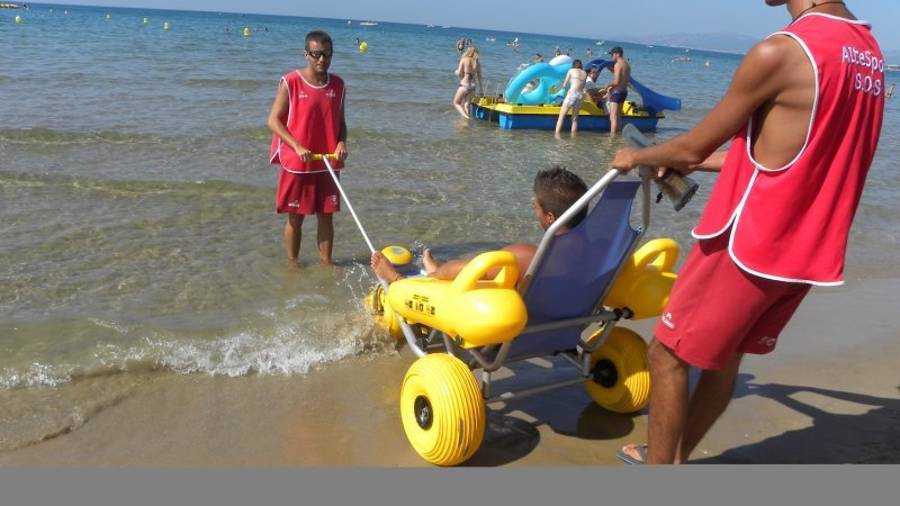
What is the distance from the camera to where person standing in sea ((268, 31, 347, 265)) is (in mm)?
5367

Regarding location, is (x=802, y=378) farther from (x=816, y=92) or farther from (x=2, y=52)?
(x=2, y=52)

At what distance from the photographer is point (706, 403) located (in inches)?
117

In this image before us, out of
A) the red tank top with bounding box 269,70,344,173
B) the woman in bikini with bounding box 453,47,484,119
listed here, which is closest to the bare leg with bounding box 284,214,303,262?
the red tank top with bounding box 269,70,344,173

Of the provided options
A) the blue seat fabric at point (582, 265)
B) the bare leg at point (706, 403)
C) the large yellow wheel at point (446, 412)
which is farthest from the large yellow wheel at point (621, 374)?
the large yellow wheel at point (446, 412)

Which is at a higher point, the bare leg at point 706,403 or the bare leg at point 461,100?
the bare leg at point 461,100

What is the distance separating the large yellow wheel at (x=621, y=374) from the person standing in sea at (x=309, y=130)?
98.8 inches

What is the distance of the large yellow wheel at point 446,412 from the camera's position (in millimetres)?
3117

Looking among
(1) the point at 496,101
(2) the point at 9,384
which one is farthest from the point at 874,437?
(1) the point at 496,101

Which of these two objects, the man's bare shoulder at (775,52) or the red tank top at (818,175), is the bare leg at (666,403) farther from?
the man's bare shoulder at (775,52)

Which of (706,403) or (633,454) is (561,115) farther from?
(706,403)

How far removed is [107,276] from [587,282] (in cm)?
405

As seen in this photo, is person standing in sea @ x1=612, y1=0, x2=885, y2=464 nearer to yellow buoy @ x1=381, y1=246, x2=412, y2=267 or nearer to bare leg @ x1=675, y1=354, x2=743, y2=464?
bare leg @ x1=675, y1=354, x2=743, y2=464

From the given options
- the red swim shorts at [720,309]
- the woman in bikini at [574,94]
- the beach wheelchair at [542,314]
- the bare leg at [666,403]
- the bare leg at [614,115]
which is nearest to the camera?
the red swim shorts at [720,309]

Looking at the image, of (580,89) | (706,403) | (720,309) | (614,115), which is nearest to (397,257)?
(706,403)
